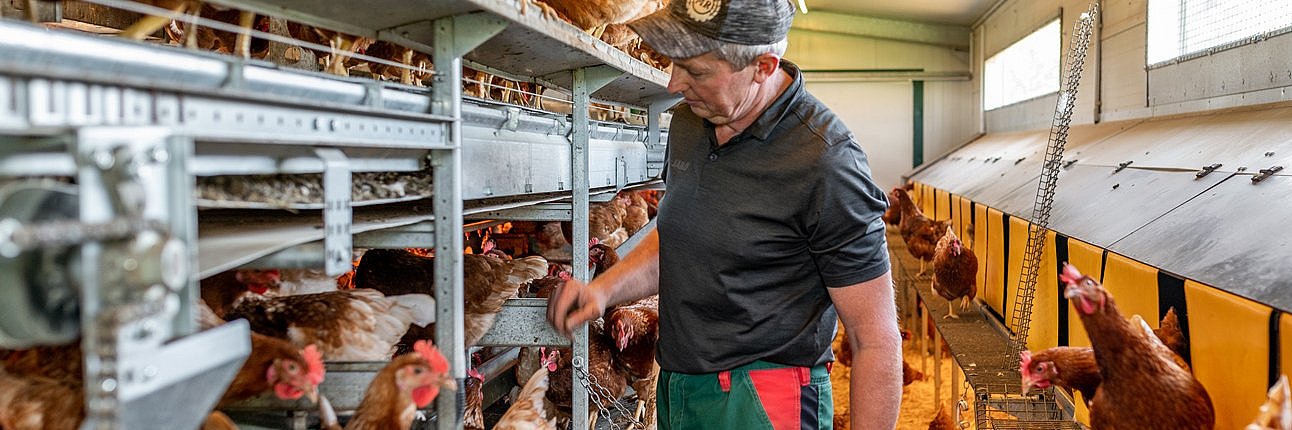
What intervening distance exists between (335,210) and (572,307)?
55 centimetres

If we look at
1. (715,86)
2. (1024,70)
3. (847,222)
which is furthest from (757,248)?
(1024,70)

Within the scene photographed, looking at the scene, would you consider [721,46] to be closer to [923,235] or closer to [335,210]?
[335,210]

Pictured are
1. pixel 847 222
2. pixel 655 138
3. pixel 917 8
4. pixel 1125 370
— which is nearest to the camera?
pixel 847 222

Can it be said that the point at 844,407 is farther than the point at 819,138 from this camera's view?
Yes

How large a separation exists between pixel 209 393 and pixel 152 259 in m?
0.22

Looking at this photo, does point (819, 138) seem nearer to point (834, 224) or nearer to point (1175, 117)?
point (834, 224)

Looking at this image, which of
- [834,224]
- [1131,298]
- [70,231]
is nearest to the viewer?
[70,231]

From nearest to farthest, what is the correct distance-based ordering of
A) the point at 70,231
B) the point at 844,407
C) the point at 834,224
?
the point at 70,231, the point at 834,224, the point at 844,407

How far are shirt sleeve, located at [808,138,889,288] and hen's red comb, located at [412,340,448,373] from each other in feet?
2.37

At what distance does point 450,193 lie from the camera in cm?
164

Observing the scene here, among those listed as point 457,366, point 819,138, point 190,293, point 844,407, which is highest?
point 819,138

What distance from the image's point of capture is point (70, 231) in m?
0.76

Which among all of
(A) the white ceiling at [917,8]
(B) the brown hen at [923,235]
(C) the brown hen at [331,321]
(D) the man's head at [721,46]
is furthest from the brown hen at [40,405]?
(A) the white ceiling at [917,8]

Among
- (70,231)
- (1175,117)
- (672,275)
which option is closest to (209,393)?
(70,231)
